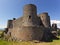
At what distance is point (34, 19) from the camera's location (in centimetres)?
2531

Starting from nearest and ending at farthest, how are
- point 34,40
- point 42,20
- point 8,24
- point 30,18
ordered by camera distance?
point 34,40
point 30,18
point 42,20
point 8,24

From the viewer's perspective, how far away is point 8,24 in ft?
143

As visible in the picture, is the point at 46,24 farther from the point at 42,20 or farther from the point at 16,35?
the point at 16,35

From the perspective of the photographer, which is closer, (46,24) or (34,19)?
(34,19)

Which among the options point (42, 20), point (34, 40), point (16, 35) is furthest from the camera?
point (42, 20)

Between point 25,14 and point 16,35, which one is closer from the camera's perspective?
point 16,35

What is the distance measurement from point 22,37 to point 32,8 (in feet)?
24.8

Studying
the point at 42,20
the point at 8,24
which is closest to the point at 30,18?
the point at 42,20

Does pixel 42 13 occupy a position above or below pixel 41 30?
above

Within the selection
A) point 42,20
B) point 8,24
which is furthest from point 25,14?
point 8,24

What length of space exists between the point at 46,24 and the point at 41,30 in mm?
16851

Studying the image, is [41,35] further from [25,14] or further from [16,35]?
[25,14]

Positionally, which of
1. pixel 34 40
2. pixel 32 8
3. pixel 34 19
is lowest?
pixel 34 40

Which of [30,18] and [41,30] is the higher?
[30,18]
